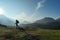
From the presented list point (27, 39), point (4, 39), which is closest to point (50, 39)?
point (27, 39)

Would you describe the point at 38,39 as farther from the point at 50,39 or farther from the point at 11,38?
the point at 11,38

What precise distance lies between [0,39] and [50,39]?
16.7 meters

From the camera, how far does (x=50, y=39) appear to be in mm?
45281

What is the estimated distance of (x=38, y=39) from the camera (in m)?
44.9

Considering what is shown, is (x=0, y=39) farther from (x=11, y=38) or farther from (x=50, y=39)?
(x=50, y=39)

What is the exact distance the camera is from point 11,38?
46781mm

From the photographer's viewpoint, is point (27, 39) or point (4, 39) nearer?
point (27, 39)

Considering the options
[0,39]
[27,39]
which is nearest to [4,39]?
[0,39]

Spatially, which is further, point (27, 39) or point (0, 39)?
point (0, 39)

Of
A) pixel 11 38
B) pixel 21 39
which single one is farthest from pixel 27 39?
pixel 11 38

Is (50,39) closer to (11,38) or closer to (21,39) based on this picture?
(21,39)

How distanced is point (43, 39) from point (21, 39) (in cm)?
739

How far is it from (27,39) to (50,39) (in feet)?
28.6

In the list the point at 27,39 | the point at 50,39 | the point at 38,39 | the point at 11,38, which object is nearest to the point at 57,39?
the point at 50,39
